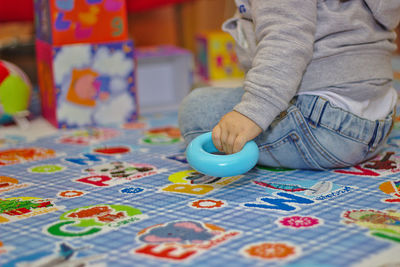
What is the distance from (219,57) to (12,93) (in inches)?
25.7

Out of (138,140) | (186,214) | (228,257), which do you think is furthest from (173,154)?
(228,257)

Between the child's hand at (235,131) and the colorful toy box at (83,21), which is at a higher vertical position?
the colorful toy box at (83,21)

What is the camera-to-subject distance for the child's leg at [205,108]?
83cm

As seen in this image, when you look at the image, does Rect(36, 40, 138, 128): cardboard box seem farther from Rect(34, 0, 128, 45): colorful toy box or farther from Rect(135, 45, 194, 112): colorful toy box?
Rect(135, 45, 194, 112): colorful toy box

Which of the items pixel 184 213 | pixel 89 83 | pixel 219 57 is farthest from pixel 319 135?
pixel 219 57

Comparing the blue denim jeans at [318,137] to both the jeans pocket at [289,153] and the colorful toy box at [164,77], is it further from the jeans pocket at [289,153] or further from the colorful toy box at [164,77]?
the colorful toy box at [164,77]

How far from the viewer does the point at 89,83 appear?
1.16 m

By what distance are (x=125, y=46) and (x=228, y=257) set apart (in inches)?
29.5

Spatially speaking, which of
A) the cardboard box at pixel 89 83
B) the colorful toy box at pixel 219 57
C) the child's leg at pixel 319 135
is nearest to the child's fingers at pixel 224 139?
the child's leg at pixel 319 135

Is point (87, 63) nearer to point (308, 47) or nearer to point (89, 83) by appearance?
point (89, 83)

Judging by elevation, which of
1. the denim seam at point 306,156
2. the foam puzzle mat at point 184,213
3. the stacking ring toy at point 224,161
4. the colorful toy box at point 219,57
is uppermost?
the colorful toy box at point 219,57

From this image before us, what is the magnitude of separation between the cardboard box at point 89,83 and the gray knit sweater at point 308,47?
0.43 m

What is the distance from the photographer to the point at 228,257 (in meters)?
0.53

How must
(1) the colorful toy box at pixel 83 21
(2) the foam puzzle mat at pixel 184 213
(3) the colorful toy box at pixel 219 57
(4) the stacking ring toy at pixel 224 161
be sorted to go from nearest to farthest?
(2) the foam puzzle mat at pixel 184 213 → (4) the stacking ring toy at pixel 224 161 → (1) the colorful toy box at pixel 83 21 → (3) the colorful toy box at pixel 219 57
